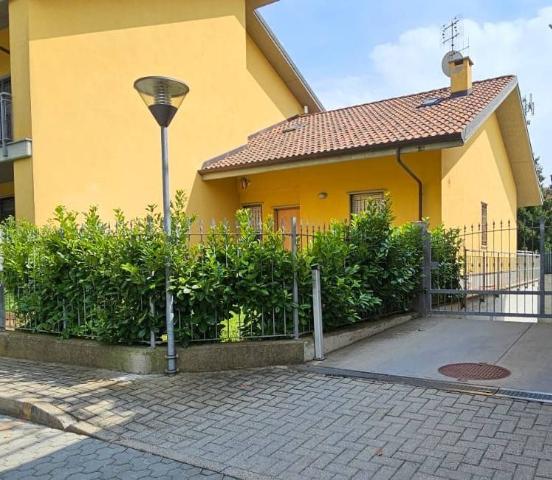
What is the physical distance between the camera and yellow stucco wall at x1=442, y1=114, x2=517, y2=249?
37.0 feet

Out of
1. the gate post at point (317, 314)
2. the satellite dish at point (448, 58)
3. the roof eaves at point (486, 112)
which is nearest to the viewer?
the gate post at point (317, 314)

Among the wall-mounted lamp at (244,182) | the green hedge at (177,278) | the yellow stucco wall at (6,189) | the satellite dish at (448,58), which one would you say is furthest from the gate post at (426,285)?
the yellow stucco wall at (6,189)

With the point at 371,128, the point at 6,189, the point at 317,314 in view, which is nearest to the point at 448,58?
the point at 371,128

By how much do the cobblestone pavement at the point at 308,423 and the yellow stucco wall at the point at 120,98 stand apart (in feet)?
19.7

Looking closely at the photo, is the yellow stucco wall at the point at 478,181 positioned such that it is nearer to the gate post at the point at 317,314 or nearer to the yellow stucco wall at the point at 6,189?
the gate post at the point at 317,314

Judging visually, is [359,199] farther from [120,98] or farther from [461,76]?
[120,98]

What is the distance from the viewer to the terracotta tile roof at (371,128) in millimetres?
10383

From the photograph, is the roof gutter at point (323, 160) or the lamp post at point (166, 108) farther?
the roof gutter at point (323, 160)

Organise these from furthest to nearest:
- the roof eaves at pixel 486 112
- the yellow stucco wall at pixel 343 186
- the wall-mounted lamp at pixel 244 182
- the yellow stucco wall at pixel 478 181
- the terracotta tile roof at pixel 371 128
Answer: the wall-mounted lamp at pixel 244 182 < the yellow stucco wall at pixel 478 181 < the yellow stucco wall at pixel 343 186 < the terracotta tile roof at pixel 371 128 < the roof eaves at pixel 486 112

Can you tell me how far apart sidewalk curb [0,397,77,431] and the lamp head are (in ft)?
10.4

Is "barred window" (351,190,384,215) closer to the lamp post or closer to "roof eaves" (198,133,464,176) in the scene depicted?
"roof eaves" (198,133,464,176)

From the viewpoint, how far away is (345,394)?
4.66 metres

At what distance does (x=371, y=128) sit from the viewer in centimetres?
1216

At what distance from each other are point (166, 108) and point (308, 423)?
11.8ft
